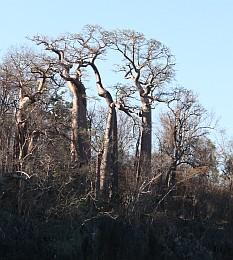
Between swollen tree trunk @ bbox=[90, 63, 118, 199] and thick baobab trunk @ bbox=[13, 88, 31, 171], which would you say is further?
swollen tree trunk @ bbox=[90, 63, 118, 199]

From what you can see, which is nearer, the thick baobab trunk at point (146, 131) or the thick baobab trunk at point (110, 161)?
the thick baobab trunk at point (110, 161)

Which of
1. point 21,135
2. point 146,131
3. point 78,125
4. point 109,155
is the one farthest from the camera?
point 146,131

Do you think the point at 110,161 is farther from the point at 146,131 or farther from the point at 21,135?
the point at 21,135

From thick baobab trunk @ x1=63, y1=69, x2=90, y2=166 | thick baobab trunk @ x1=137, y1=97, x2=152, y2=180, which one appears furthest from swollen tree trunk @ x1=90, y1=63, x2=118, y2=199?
thick baobab trunk @ x1=137, y1=97, x2=152, y2=180

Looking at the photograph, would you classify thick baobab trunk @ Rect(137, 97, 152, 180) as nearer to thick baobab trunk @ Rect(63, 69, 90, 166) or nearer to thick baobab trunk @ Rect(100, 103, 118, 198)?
thick baobab trunk @ Rect(100, 103, 118, 198)

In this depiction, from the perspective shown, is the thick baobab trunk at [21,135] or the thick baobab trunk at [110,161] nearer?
the thick baobab trunk at [21,135]

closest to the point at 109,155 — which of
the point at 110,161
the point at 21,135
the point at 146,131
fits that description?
the point at 110,161

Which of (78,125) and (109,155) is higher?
(78,125)

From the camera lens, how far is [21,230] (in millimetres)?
22156

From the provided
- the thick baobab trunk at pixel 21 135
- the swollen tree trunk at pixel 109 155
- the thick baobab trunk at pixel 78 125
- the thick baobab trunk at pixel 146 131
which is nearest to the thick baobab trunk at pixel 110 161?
the swollen tree trunk at pixel 109 155

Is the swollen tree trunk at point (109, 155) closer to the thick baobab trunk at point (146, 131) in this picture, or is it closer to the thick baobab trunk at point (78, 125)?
the thick baobab trunk at point (78, 125)

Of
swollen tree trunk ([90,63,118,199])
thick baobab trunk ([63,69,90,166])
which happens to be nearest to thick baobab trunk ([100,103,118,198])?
swollen tree trunk ([90,63,118,199])

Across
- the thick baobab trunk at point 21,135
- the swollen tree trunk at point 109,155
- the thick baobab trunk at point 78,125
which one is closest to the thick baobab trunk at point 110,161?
the swollen tree trunk at point 109,155

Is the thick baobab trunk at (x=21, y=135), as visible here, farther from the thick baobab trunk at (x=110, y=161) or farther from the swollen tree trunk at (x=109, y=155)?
the thick baobab trunk at (x=110, y=161)
